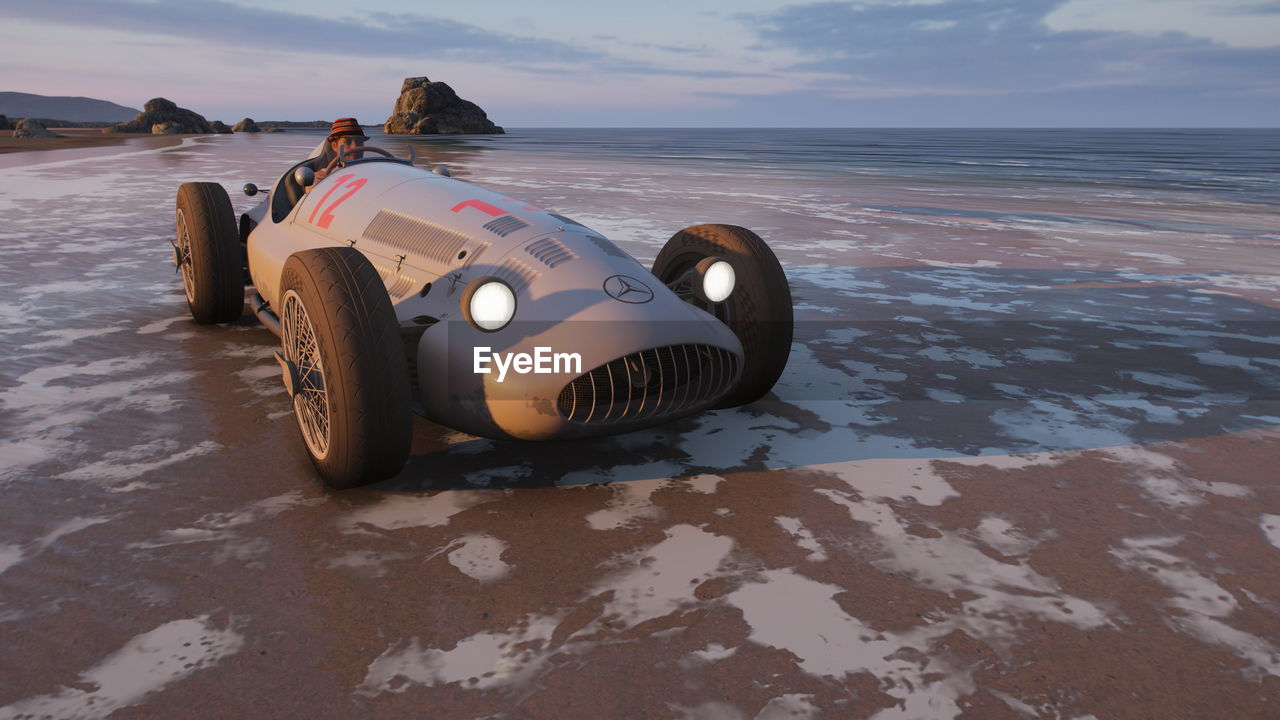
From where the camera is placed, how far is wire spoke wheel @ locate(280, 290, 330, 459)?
3615 mm

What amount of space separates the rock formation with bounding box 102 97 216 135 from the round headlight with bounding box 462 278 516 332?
90384 millimetres

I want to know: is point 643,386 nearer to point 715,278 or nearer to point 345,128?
point 715,278

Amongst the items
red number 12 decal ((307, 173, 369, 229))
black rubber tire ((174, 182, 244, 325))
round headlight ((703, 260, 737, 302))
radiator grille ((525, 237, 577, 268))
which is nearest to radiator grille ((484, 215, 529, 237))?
radiator grille ((525, 237, 577, 268))

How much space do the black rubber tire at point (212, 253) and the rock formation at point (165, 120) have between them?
3408 inches

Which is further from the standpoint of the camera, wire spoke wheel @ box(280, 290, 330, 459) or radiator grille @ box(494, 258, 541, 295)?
radiator grille @ box(494, 258, 541, 295)

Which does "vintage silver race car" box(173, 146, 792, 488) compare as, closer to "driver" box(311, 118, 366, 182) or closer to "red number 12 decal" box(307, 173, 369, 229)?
"red number 12 decal" box(307, 173, 369, 229)

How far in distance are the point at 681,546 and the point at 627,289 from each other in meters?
1.20

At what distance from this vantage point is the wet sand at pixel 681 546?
2.40 m

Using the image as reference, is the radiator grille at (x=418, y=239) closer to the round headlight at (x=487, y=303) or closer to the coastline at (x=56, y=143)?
the round headlight at (x=487, y=303)

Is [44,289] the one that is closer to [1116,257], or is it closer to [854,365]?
[854,365]

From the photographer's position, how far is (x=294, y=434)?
430 centimetres

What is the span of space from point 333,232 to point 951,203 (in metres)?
16.5

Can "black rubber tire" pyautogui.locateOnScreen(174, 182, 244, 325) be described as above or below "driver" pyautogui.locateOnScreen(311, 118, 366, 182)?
below

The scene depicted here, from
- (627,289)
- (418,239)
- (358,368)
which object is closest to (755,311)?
(627,289)
